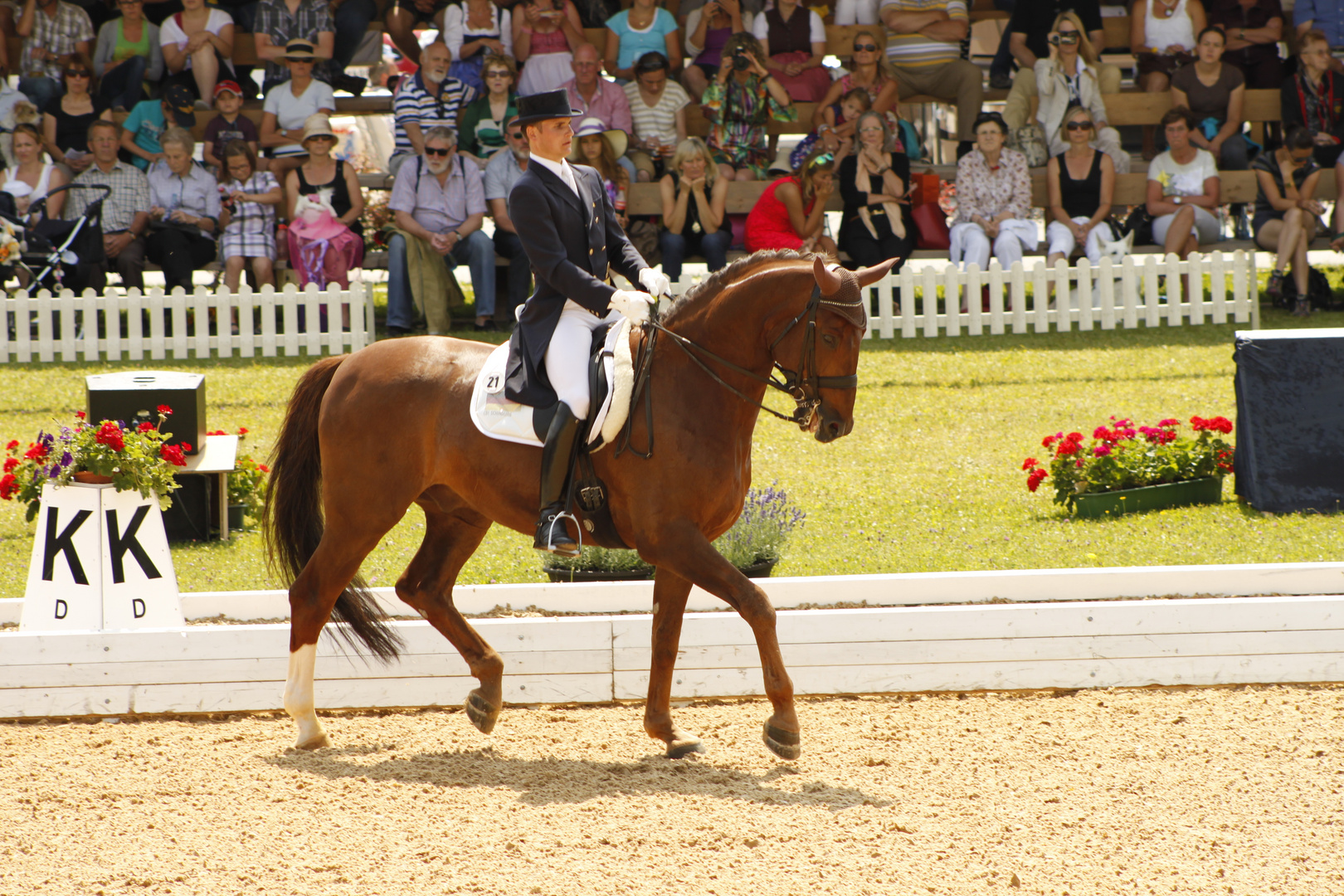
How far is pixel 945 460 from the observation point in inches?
336

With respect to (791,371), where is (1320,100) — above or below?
above

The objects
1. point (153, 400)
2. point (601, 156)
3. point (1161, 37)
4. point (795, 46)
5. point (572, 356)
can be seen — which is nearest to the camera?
point (572, 356)

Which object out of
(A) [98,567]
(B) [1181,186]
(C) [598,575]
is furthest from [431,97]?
(A) [98,567]

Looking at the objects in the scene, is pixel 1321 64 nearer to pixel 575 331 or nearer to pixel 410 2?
pixel 410 2

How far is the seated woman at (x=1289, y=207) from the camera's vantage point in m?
12.3

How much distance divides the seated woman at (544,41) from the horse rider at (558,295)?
28.0 ft

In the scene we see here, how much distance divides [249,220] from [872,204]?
5675 mm

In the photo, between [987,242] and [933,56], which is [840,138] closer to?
[987,242]

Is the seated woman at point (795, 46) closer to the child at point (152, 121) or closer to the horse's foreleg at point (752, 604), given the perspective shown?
the child at point (152, 121)

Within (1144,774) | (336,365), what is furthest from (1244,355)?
(336,365)

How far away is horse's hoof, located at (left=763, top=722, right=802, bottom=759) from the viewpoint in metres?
4.28

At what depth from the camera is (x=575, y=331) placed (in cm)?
458

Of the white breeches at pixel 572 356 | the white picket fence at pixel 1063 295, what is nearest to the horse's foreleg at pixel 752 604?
the white breeches at pixel 572 356

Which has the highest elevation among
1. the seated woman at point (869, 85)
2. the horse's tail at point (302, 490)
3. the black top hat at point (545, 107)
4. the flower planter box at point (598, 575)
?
the seated woman at point (869, 85)
